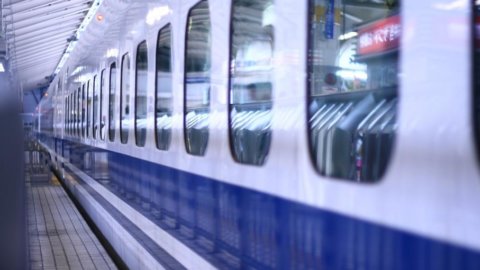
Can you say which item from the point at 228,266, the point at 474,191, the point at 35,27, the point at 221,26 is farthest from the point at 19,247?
the point at 35,27

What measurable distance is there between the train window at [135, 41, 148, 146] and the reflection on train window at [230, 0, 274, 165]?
2258 mm

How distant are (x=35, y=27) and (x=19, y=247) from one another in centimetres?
1878

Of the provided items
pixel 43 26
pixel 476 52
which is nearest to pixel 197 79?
pixel 476 52

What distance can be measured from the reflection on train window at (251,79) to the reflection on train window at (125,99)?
10.1ft

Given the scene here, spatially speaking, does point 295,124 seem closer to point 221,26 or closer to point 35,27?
point 221,26

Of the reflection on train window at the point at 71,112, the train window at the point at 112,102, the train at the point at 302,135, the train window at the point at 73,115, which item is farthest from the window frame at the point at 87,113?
the train at the point at 302,135

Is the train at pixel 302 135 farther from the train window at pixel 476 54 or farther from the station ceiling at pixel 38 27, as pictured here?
the station ceiling at pixel 38 27

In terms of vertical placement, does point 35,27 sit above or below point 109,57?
above

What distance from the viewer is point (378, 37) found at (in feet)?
9.42

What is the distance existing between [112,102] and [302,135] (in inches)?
204

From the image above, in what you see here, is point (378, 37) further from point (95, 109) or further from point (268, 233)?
point (95, 109)

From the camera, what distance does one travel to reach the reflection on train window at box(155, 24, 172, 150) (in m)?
4.93

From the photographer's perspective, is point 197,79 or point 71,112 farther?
point 71,112

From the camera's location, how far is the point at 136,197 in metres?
6.27
